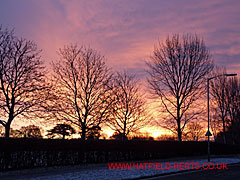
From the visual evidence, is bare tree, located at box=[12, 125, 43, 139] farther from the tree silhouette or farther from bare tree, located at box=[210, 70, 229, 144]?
bare tree, located at box=[210, 70, 229, 144]

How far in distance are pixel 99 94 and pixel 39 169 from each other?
39.7ft

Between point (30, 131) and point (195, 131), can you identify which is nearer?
point (30, 131)

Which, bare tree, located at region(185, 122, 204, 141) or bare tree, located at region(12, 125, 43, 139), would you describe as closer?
bare tree, located at region(12, 125, 43, 139)

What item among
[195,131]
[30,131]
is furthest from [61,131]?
[195,131]

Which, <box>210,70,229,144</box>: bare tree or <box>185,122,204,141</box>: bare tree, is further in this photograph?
<box>185,122,204,141</box>: bare tree

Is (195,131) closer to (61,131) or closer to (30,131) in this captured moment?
(61,131)

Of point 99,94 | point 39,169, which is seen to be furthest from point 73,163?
point 99,94

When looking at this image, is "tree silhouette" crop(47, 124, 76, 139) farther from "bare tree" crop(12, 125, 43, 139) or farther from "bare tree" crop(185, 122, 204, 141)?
"bare tree" crop(185, 122, 204, 141)

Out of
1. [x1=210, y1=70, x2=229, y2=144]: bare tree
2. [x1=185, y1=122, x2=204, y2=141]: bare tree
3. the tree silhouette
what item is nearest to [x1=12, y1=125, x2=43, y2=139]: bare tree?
the tree silhouette

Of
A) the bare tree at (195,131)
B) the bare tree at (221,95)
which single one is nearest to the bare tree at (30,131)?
the bare tree at (221,95)

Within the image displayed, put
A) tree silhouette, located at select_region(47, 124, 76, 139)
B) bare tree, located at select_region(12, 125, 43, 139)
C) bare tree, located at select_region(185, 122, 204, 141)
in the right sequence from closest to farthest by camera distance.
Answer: bare tree, located at select_region(12, 125, 43, 139) → tree silhouette, located at select_region(47, 124, 76, 139) → bare tree, located at select_region(185, 122, 204, 141)

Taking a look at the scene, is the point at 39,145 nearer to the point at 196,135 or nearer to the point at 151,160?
the point at 151,160

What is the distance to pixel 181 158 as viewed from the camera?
31.5 m

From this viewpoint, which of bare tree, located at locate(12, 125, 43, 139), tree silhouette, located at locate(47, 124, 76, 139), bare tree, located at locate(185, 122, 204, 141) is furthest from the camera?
bare tree, located at locate(185, 122, 204, 141)
